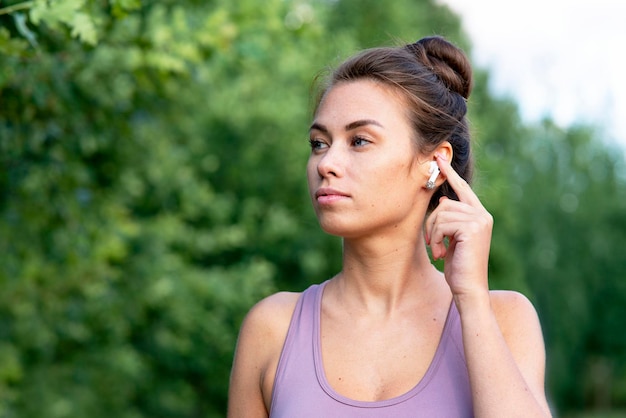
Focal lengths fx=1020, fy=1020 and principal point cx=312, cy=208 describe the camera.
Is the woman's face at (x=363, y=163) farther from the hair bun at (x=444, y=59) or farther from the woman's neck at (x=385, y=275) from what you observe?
the hair bun at (x=444, y=59)

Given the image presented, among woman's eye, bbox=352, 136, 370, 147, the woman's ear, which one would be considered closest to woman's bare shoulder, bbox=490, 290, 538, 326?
the woman's ear

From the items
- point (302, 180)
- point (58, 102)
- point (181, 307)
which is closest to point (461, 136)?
point (58, 102)

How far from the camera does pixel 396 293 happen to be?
2838mm

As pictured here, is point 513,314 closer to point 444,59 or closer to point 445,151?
point 445,151

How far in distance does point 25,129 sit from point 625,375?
35.2 m

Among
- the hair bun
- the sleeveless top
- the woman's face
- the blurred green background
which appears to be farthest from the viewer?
the blurred green background

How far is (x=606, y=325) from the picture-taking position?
30547 mm

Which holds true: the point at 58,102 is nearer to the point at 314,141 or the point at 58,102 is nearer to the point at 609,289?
the point at 314,141

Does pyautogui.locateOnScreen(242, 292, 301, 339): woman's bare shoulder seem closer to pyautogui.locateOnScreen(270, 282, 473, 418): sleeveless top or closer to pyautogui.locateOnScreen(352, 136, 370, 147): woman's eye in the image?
pyautogui.locateOnScreen(270, 282, 473, 418): sleeveless top

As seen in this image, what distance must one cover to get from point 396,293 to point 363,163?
1.32ft

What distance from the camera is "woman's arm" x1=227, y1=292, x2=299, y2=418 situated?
9.31ft

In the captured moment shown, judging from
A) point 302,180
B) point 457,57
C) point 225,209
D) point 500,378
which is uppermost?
point 302,180

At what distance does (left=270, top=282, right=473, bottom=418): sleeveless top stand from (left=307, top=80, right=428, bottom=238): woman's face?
32cm

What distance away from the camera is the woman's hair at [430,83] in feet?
9.10
